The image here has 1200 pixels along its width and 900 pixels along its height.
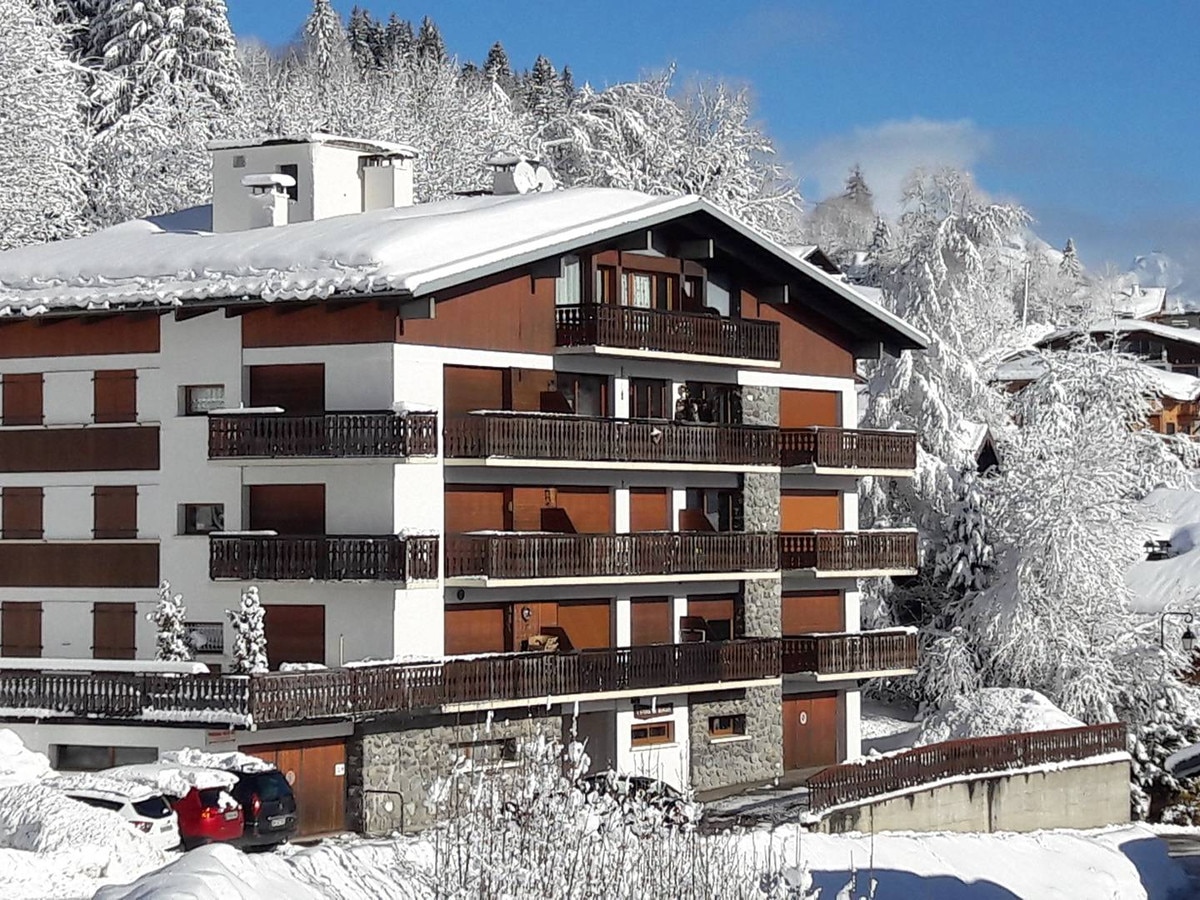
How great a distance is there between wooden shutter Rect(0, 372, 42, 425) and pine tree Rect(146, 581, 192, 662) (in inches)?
217

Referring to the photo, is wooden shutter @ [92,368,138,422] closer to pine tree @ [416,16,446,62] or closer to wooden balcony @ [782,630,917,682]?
wooden balcony @ [782,630,917,682]

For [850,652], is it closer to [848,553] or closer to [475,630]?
[848,553]

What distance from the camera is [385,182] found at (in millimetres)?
51000

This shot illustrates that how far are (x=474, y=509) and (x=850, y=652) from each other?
1087 centimetres

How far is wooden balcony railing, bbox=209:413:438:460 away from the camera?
4009cm

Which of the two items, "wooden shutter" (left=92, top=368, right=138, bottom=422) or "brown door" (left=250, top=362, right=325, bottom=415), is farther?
"wooden shutter" (left=92, top=368, right=138, bottom=422)

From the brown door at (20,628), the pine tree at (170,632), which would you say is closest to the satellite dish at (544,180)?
the pine tree at (170,632)

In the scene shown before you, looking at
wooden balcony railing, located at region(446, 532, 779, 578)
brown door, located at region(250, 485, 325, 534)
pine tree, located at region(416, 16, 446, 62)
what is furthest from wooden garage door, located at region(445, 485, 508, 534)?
pine tree, located at region(416, 16, 446, 62)

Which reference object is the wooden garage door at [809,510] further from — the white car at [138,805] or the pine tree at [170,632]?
the white car at [138,805]

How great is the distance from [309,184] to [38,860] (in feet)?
76.8

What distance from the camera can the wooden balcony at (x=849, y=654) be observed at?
161 ft

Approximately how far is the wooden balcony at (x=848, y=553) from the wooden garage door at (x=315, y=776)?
1335 cm

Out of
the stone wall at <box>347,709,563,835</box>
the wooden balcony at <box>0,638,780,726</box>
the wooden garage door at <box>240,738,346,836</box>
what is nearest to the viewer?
the wooden balcony at <box>0,638,780,726</box>

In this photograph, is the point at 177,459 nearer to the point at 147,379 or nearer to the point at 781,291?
the point at 147,379
